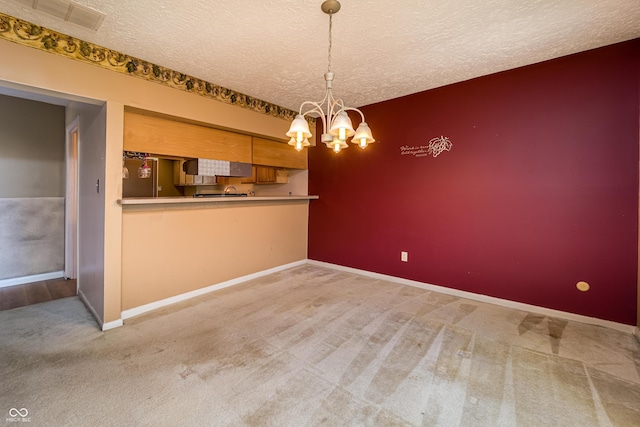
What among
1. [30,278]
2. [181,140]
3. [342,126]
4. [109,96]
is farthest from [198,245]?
[30,278]

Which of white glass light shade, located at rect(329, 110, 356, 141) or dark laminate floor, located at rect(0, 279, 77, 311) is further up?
white glass light shade, located at rect(329, 110, 356, 141)

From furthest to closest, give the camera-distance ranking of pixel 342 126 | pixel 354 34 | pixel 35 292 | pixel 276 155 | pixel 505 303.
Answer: pixel 276 155 → pixel 35 292 → pixel 505 303 → pixel 354 34 → pixel 342 126

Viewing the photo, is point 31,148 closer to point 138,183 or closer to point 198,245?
point 138,183

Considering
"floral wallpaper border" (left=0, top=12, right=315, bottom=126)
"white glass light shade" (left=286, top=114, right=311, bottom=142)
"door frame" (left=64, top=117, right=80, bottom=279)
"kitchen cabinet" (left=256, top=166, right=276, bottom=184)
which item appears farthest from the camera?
"kitchen cabinet" (left=256, top=166, right=276, bottom=184)

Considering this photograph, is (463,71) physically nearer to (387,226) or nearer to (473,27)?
(473,27)

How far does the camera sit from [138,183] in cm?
463

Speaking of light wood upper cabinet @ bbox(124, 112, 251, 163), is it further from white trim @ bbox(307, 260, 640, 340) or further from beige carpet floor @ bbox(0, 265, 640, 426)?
white trim @ bbox(307, 260, 640, 340)

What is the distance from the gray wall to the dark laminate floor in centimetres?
118

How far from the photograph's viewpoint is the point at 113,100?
2.39 m

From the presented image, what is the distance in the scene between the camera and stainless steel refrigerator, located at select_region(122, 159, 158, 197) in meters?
4.34

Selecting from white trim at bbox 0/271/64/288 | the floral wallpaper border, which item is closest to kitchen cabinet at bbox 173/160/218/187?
the floral wallpaper border

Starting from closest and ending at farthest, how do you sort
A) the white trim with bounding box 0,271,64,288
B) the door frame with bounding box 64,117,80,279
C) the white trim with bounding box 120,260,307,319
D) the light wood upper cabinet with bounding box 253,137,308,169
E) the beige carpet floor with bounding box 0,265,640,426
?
the beige carpet floor with bounding box 0,265,640,426
the white trim with bounding box 120,260,307,319
the white trim with bounding box 0,271,64,288
the door frame with bounding box 64,117,80,279
the light wood upper cabinet with bounding box 253,137,308,169

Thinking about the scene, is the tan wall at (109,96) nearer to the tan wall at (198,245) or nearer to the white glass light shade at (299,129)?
the tan wall at (198,245)

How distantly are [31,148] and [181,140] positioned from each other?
2392 millimetres
